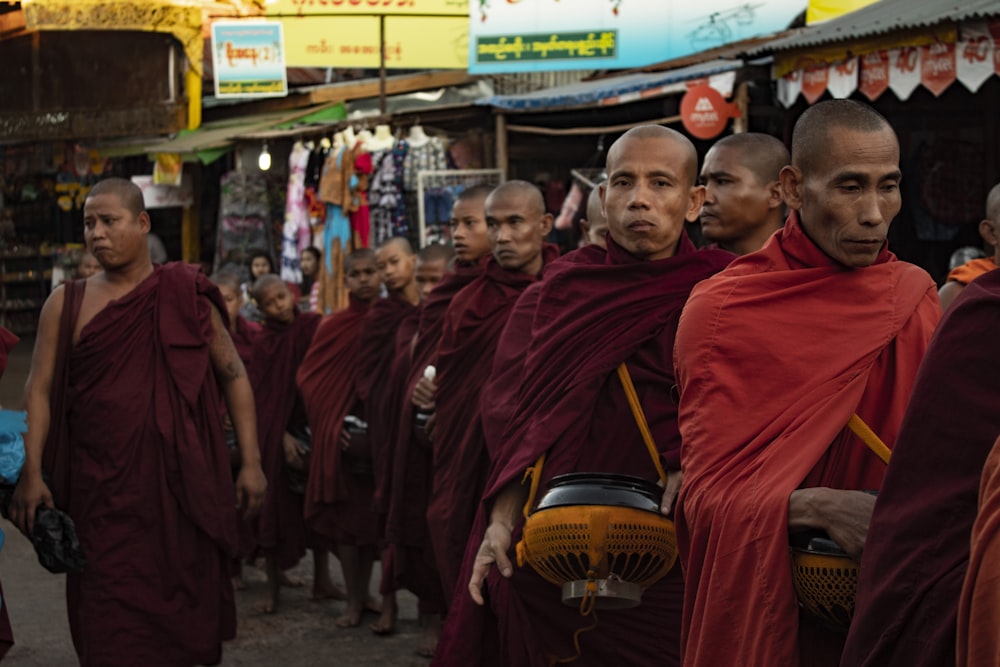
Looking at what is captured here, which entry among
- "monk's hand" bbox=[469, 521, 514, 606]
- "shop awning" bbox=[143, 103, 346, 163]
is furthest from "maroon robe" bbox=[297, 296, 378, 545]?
"shop awning" bbox=[143, 103, 346, 163]

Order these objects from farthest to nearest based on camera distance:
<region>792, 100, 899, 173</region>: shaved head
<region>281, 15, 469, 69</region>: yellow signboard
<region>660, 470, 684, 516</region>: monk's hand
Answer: <region>281, 15, 469, 69</region>: yellow signboard < <region>660, 470, 684, 516</region>: monk's hand < <region>792, 100, 899, 173</region>: shaved head

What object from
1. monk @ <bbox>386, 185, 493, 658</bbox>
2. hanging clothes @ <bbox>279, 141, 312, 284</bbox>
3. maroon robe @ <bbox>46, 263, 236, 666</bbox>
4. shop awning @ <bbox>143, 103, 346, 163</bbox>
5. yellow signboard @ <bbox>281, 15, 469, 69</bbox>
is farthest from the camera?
shop awning @ <bbox>143, 103, 346, 163</bbox>

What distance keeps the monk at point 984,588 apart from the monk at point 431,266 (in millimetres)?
5745

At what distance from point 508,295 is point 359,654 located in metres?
2.10

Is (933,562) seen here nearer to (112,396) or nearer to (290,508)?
(112,396)

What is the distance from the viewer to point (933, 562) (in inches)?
91.6

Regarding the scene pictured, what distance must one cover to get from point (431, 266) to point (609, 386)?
370 centimetres

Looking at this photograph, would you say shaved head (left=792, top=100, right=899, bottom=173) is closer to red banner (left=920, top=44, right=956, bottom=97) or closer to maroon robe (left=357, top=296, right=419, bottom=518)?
maroon robe (left=357, top=296, right=419, bottom=518)

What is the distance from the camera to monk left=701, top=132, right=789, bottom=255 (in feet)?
15.3

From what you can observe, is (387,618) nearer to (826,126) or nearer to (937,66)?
(937,66)

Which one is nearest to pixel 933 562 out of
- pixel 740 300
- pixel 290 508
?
pixel 740 300

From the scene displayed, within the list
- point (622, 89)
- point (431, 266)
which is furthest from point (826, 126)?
point (622, 89)

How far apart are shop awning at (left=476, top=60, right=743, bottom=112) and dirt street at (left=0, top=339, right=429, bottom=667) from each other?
4.55 metres

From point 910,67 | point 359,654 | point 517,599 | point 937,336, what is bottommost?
point 359,654
